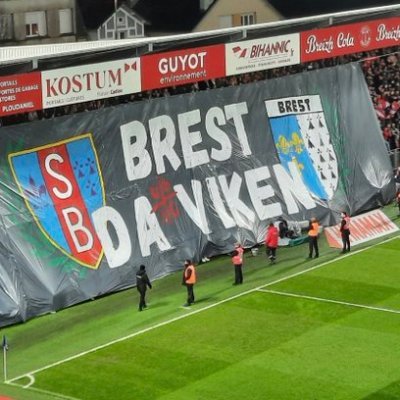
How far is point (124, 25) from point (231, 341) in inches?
2367

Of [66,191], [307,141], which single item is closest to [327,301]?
[66,191]

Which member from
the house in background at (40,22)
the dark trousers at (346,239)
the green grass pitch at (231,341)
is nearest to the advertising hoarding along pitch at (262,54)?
the dark trousers at (346,239)

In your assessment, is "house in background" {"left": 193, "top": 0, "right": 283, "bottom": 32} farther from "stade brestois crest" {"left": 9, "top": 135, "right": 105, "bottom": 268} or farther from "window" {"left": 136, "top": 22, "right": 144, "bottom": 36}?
"stade brestois crest" {"left": 9, "top": 135, "right": 105, "bottom": 268}

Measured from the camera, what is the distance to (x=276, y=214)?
119ft

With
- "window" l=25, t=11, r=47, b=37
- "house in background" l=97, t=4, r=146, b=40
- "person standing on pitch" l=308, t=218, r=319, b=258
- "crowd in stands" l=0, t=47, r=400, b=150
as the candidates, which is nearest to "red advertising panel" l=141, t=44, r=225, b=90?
"crowd in stands" l=0, t=47, r=400, b=150

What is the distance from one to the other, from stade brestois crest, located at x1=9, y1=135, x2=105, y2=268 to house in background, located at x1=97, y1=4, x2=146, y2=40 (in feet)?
174

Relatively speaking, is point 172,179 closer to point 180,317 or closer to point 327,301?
point 180,317

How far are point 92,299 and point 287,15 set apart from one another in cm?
4820

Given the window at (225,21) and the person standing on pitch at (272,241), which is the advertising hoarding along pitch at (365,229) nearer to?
the person standing on pitch at (272,241)

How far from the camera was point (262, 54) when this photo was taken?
118 ft

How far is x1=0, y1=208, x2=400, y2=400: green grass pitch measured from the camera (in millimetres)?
23516

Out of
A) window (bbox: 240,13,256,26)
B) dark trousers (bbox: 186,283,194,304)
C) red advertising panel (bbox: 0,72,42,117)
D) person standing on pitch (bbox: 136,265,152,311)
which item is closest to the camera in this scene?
red advertising panel (bbox: 0,72,42,117)

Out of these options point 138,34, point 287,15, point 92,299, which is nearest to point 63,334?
point 92,299

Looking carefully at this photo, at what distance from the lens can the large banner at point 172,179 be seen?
1162 inches
